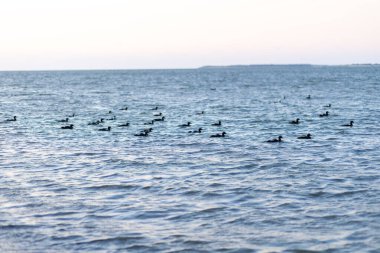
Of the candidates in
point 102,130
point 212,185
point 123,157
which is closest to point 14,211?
point 212,185

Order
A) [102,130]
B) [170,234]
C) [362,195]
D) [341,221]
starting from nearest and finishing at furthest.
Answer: [170,234] → [341,221] → [362,195] → [102,130]

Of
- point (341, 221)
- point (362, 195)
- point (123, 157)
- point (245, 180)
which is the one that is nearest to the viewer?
point (341, 221)

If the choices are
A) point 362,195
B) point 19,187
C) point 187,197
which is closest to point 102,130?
point 19,187

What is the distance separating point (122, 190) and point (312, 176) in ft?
A: 25.4

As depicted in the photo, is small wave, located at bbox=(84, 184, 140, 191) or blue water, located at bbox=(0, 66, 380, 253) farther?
small wave, located at bbox=(84, 184, 140, 191)

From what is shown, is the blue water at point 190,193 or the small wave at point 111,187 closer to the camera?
the blue water at point 190,193

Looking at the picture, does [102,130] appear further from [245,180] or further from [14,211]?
[14,211]

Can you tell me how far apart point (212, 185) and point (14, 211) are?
289 inches

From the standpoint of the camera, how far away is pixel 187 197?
18.6 metres

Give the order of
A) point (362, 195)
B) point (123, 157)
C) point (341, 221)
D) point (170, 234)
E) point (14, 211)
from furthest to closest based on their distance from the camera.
A: point (123, 157) < point (362, 195) < point (14, 211) < point (341, 221) < point (170, 234)

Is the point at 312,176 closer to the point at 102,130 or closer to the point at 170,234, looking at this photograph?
the point at 170,234

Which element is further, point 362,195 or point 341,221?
point 362,195

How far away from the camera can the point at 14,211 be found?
16688 millimetres

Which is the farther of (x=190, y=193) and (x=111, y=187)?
(x=111, y=187)
